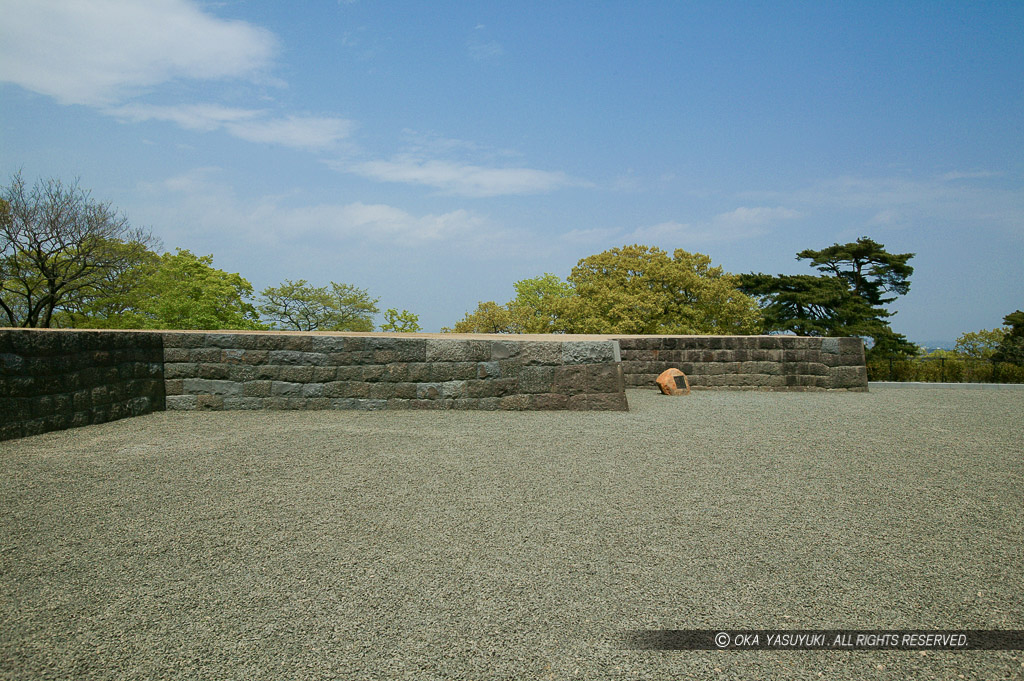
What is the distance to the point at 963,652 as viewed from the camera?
6.89 ft

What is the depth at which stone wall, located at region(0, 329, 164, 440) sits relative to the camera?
5629mm

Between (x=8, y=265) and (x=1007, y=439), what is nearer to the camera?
(x=1007, y=439)

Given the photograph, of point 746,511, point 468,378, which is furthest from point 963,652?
point 468,378

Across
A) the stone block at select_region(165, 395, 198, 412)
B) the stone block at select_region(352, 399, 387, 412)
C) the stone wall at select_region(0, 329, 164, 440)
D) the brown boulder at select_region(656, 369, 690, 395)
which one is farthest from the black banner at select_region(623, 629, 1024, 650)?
the brown boulder at select_region(656, 369, 690, 395)

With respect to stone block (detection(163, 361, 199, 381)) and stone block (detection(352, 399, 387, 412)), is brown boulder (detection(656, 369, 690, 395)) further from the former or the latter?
stone block (detection(163, 361, 199, 381))

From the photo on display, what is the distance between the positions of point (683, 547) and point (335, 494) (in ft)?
7.25

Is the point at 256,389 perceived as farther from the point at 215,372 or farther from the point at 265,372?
the point at 215,372

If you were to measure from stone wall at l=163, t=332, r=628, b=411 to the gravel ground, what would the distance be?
1.90 metres

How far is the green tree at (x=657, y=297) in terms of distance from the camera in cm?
2809

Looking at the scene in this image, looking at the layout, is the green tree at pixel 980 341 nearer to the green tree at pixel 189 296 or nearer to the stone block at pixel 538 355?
the stone block at pixel 538 355

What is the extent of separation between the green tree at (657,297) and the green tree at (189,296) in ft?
60.1

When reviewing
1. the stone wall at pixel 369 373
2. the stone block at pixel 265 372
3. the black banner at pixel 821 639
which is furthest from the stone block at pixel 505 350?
the black banner at pixel 821 639

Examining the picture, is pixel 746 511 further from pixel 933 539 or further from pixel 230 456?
pixel 230 456

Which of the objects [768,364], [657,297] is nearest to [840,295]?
[657,297]
